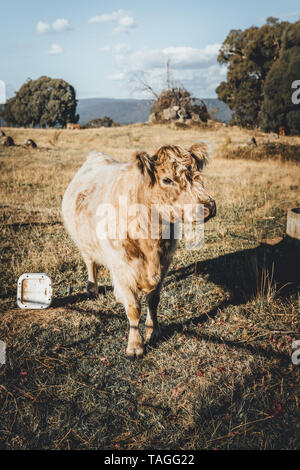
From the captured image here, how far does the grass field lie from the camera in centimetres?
264

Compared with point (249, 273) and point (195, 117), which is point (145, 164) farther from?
point (195, 117)

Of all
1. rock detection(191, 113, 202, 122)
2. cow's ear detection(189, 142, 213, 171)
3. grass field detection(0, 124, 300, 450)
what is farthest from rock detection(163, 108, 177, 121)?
cow's ear detection(189, 142, 213, 171)

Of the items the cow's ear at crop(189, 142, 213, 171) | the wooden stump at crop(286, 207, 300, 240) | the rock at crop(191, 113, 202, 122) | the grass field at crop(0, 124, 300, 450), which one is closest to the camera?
the grass field at crop(0, 124, 300, 450)

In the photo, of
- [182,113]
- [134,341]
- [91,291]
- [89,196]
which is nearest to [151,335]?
[134,341]

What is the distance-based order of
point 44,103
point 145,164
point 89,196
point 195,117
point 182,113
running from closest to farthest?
point 145,164 → point 89,196 → point 195,117 → point 182,113 → point 44,103

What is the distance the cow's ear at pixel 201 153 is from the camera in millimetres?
3000

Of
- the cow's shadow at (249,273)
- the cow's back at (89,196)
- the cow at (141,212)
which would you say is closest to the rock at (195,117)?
the cow's shadow at (249,273)

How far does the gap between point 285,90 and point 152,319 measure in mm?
33433

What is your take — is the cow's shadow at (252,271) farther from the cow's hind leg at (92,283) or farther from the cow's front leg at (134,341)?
the cow's front leg at (134,341)

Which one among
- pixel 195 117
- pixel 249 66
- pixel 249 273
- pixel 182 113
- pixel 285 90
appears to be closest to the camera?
pixel 249 273

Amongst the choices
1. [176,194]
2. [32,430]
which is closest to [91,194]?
[176,194]

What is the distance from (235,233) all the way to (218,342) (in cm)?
405

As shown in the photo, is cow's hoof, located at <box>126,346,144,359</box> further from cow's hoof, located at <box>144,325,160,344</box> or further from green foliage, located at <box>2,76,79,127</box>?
green foliage, located at <box>2,76,79,127</box>

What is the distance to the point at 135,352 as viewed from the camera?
351cm
